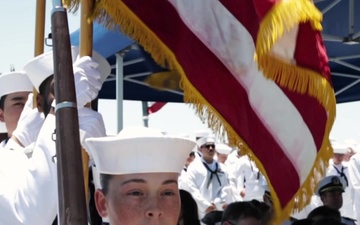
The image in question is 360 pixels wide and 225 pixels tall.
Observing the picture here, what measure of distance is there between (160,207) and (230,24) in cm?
105

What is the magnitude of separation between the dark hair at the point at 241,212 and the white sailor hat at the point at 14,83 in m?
1.05

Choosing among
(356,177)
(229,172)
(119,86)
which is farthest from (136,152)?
(229,172)

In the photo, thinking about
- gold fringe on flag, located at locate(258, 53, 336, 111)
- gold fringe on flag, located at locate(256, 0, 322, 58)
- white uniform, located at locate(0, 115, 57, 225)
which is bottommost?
white uniform, located at locate(0, 115, 57, 225)

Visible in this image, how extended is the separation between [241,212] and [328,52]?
265 cm

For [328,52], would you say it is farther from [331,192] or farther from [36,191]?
[36,191]

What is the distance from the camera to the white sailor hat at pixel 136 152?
1.88 metres

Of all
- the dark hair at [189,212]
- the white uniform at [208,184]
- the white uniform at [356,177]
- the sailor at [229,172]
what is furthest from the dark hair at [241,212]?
the white uniform at [356,177]

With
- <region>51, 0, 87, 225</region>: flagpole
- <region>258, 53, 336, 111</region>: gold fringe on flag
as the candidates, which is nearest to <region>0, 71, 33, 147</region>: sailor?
<region>258, 53, 336, 111</region>: gold fringe on flag

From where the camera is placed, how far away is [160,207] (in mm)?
1838

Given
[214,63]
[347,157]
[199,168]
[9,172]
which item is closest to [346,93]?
[199,168]

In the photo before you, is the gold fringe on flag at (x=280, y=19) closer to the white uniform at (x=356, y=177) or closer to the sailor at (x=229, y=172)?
the sailor at (x=229, y=172)

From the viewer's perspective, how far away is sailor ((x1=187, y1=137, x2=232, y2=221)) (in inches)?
395

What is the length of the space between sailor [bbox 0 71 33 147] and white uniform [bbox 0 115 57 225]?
137 centimetres

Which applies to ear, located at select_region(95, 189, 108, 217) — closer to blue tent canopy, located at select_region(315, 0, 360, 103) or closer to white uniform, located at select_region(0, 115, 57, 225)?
white uniform, located at select_region(0, 115, 57, 225)
